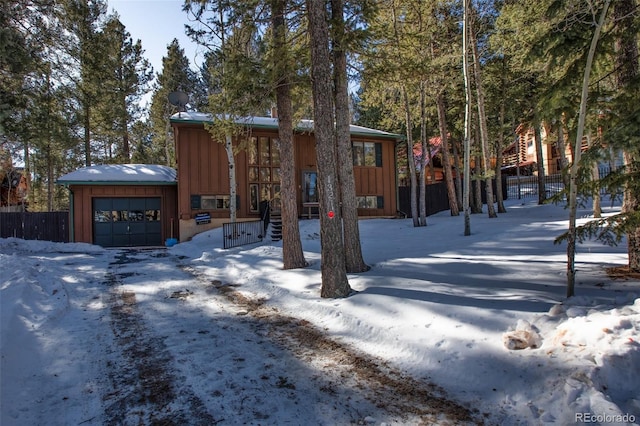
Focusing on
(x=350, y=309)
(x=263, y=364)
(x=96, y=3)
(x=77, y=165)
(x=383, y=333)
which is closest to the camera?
(x=263, y=364)

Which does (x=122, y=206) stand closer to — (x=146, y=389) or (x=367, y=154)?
(x=367, y=154)

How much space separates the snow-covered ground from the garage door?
1058 cm

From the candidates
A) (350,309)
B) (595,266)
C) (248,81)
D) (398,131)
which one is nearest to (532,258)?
(595,266)

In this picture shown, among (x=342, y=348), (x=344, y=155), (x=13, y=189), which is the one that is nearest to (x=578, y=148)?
(x=342, y=348)

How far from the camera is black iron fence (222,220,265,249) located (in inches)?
509

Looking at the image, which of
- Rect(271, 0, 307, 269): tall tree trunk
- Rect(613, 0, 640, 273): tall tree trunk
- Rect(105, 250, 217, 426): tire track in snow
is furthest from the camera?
Rect(271, 0, 307, 269): tall tree trunk

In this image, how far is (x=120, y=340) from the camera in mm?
4434

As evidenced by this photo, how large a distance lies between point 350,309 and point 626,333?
304 cm

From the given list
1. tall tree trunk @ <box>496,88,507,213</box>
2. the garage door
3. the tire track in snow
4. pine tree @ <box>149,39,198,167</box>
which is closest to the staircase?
the garage door

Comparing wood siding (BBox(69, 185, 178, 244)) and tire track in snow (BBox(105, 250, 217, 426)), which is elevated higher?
wood siding (BBox(69, 185, 178, 244))

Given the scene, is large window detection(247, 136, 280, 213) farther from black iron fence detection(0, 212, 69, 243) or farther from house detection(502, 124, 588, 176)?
house detection(502, 124, 588, 176)

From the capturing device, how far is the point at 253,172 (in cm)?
1769

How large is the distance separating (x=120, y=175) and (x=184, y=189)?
13.0 ft

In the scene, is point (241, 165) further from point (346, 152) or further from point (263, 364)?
point (263, 364)
